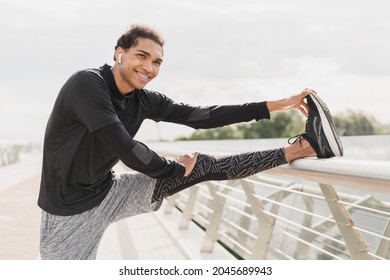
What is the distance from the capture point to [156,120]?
338 centimetres

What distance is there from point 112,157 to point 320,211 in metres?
1.66

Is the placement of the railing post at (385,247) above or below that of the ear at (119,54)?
below

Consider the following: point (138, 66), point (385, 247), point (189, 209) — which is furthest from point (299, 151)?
point (189, 209)

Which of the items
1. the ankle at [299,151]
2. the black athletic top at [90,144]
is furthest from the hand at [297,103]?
the black athletic top at [90,144]

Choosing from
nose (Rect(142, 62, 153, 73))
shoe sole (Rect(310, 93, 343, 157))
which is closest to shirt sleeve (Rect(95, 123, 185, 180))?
nose (Rect(142, 62, 153, 73))

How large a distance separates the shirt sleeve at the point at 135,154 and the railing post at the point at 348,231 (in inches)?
31.8

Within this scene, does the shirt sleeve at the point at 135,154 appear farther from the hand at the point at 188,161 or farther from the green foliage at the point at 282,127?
the green foliage at the point at 282,127

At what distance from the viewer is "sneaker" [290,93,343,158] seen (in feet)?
8.87

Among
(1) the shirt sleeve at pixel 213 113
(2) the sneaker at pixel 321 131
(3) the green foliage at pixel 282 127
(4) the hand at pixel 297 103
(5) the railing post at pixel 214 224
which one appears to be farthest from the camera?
(3) the green foliage at pixel 282 127

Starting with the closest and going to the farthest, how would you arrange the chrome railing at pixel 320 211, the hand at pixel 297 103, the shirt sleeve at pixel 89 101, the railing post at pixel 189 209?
the chrome railing at pixel 320 211
the shirt sleeve at pixel 89 101
the hand at pixel 297 103
the railing post at pixel 189 209

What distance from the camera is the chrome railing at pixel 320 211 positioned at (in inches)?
84.0

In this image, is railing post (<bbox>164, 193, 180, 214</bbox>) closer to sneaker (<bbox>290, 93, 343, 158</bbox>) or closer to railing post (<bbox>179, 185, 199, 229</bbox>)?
railing post (<bbox>179, 185, 199, 229</bbox>)

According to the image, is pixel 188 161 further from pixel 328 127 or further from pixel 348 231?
pixel 348 231
